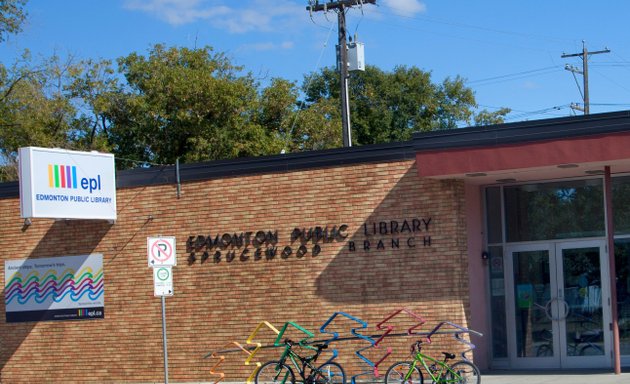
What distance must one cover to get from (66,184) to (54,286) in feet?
9.87

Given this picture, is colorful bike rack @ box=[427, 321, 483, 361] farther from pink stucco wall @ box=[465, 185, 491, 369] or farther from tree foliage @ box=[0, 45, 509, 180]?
tree foliage @ box=[0, 45, 509, 180]

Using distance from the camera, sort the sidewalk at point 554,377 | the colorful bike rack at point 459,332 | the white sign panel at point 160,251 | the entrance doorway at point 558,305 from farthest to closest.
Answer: the entrance doorway at point 558,305, the white sign panel at point 160,251, the sidewalk at point 554,377, the colorful bike rack at point 459,332

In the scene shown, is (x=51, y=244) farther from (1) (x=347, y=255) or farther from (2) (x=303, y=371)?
(2) (x=303, y=371)

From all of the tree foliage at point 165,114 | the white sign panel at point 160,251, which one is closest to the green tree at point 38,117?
the tree foliage at point 165,114

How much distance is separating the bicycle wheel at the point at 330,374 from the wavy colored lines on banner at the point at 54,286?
6929 mm

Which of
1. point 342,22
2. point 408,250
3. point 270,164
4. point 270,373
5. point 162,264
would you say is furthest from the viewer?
point 342,22

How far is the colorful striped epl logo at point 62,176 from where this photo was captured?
18828mm

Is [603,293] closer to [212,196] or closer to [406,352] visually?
[406,352]

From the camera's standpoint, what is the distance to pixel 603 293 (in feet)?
57.7

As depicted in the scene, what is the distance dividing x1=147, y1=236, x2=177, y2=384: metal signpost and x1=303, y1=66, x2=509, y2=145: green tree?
34672mm

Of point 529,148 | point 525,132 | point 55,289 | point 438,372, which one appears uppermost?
point 525,132

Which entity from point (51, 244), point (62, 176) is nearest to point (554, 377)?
point (62, 176)

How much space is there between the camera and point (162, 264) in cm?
1606

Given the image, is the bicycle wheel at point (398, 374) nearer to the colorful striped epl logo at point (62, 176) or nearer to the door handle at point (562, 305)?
the door handle at point (562, 305)
